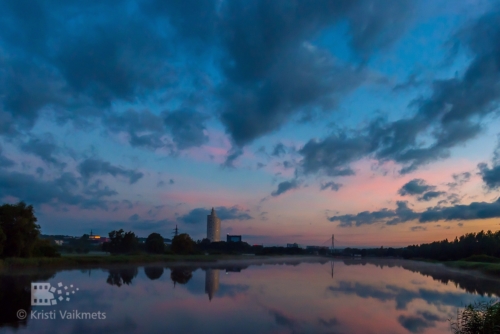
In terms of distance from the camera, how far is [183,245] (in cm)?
7362

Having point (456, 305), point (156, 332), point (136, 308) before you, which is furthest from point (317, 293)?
point (156, 332)

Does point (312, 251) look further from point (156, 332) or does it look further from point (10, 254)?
point (156, 332)

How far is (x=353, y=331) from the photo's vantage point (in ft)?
51.3

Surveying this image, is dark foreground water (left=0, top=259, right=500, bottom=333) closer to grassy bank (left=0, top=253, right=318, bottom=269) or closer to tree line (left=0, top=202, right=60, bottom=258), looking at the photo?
grassy bank (left=0, top=253, right=318, bottom=269)

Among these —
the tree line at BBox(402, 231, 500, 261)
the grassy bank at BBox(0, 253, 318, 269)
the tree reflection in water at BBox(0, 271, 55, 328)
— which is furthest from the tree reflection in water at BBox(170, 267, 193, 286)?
the tree line at BBox(402, 231, 500, 261)

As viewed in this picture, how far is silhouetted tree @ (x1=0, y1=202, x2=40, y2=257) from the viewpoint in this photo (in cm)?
3653

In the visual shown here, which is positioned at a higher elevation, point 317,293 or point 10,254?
point 10,254

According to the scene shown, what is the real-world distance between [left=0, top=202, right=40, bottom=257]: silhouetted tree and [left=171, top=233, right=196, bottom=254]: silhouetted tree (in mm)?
35890

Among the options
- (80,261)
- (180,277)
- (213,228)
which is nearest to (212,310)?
(180,277)

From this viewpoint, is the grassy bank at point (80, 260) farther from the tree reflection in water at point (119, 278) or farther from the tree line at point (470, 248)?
the tree line at point (470, 248)

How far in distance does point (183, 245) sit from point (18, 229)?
3903 cm

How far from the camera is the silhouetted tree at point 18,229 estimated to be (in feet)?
120

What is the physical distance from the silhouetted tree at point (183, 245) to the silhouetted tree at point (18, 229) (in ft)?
118

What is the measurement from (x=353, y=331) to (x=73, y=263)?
120ft
